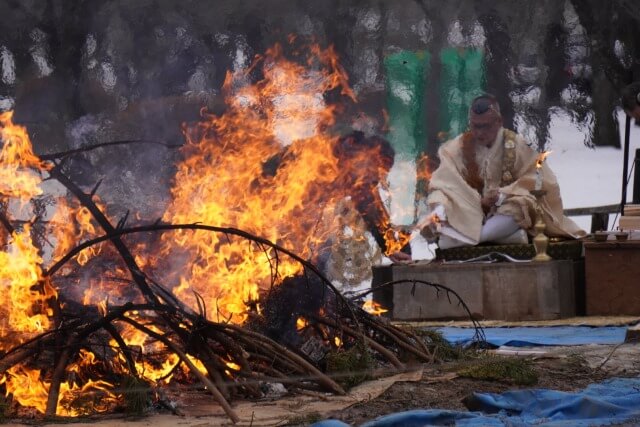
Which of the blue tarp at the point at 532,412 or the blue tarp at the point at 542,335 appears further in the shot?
the blue tarp at the point at 542,335

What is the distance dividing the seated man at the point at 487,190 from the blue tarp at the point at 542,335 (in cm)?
225

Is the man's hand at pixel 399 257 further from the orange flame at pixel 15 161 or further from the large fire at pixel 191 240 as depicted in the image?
the orange flame at pixel 15 161

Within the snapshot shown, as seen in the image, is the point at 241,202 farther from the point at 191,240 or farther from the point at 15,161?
the point at 15,161

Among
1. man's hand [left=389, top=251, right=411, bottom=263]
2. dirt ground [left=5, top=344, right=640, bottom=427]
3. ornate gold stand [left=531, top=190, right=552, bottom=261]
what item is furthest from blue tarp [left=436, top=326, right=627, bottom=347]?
man's hand [left=389, top=251, right=411, bottom=263]

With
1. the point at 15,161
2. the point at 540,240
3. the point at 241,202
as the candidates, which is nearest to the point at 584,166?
the point at 540,240

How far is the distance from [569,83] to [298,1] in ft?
12.2

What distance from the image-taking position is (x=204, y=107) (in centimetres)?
1139

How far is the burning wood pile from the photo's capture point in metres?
5.37

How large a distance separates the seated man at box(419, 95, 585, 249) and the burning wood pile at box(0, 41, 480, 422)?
3.40 meters

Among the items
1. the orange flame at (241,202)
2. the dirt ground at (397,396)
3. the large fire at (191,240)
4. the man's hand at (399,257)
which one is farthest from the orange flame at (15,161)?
the man's hand at (399,257)

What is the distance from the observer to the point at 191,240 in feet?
22.8

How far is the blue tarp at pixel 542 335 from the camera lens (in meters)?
8.10

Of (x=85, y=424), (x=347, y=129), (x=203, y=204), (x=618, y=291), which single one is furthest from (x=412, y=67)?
(x=85, y=424)

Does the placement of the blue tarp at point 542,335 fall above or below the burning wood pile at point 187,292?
below
